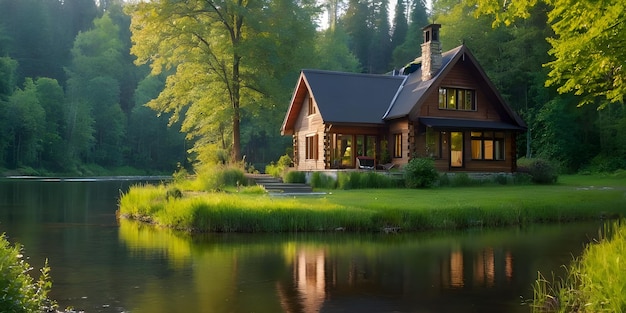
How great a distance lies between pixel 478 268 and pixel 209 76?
27879 mm

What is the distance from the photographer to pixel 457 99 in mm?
31172

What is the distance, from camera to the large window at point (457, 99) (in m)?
30.8

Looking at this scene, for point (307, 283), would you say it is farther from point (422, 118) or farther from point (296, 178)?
point (422, 118)

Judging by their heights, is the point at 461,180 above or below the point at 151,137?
Result: below

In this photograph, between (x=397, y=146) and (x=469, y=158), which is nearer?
(x=397, y=146)

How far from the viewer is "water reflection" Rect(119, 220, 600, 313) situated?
350 inches

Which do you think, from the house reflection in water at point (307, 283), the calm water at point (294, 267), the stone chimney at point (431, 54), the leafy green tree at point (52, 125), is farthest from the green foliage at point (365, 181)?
the leafy green tree at point (52, 125)

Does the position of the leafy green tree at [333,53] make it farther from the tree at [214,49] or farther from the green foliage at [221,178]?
the green foliage at [221,178]

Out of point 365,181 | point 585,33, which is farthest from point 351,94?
point 585,33

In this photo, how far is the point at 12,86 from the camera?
6444 centimetres

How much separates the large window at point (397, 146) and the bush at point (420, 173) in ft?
11.5

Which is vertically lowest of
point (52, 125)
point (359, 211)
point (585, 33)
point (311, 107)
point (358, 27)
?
point (359, 211)

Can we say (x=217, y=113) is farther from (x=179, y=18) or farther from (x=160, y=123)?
(x=160, y=123)

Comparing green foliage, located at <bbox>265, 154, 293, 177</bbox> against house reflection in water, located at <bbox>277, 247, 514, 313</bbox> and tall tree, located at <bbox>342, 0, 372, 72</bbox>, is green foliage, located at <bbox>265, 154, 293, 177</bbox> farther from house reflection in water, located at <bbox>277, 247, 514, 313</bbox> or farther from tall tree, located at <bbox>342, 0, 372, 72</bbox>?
tall tree, located at <bbox>342, 0, 372, 72</bbox>
